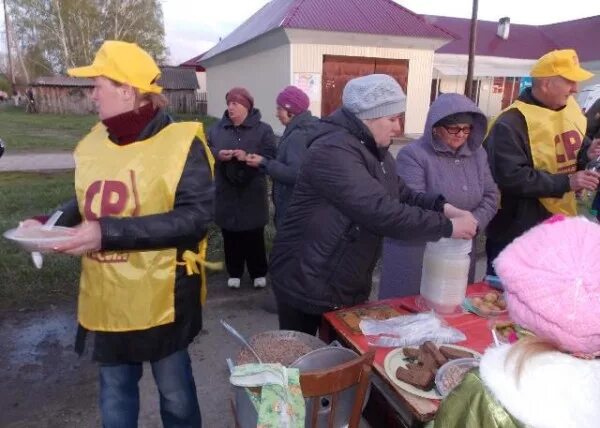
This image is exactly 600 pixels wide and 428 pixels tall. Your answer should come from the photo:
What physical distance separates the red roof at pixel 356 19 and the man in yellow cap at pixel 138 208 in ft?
40.2

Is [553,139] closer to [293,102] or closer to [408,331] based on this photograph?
[408,331]

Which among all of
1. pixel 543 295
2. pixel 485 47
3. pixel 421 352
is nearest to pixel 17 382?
pixel 421 352

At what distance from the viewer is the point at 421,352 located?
1709 mm

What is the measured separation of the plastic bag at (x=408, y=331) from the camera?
1.83 meters

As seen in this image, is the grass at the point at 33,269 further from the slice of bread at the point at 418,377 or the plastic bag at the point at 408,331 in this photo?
the slice of bread at the point at 418,377

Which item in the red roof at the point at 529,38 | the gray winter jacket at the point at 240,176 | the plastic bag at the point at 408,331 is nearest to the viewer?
the plastic bag at the point at 408,331

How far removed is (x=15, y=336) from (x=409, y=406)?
3238 mm

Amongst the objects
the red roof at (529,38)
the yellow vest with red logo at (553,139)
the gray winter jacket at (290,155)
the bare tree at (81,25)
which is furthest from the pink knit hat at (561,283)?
the bare tree at (81,25)

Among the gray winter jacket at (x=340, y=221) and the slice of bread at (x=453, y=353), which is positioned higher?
the gray winter jacket at (x=340, y=221)

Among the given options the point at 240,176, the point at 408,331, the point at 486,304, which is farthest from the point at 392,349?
the point at 240,176

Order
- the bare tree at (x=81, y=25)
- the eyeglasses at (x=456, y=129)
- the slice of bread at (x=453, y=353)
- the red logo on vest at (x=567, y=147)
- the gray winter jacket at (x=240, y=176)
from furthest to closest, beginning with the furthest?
the bare tree at (x=81, y=25), the gray winter jacket at (x=240, y=176), the red logo on vest at (x=567, y=147), the eyeglasses at (x=456, y=129), the slice of bread at (x=453, y=353)

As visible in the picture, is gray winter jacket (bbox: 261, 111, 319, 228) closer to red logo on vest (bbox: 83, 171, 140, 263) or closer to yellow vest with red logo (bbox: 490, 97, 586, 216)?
yellow vest with red logo (bbox: 490, 97, 586, 216)

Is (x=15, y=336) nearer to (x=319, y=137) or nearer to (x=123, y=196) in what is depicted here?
(x=123, y=196)

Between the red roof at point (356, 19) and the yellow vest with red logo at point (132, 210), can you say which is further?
the red roof at point (356, 19)
